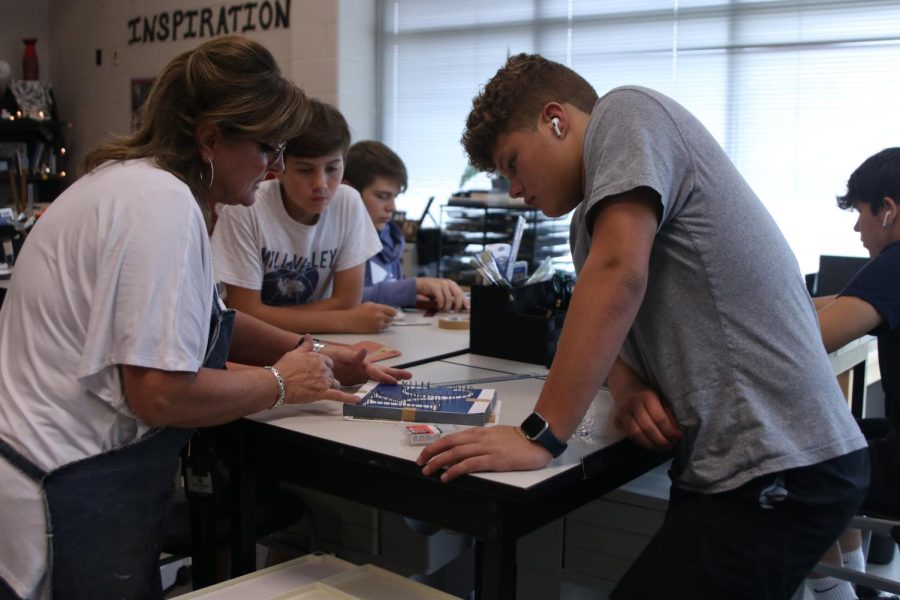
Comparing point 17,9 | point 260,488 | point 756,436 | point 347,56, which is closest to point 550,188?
point 756,436

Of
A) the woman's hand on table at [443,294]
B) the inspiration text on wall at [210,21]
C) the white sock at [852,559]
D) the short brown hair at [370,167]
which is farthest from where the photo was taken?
the inspiration text on wall at [210,21]

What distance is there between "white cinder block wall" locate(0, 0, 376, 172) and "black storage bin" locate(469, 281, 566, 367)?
10.7ft

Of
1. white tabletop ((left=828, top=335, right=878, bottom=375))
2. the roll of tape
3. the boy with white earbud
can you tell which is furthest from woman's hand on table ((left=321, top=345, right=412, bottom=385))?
white tabletop ((left=828, top=335, right=878, bottom=375))

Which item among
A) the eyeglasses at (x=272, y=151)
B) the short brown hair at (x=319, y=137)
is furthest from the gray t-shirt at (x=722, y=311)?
the short brown hair at (x=319, y=137)

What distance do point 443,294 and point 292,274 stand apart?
55cm

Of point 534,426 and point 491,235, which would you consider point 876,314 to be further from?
point 491,235

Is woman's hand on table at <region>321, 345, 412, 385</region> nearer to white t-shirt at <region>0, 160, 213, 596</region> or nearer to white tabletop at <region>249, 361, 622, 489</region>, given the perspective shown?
white tabletop at <region>249, 361, 622, 489</region>

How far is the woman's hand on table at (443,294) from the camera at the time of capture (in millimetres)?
2758

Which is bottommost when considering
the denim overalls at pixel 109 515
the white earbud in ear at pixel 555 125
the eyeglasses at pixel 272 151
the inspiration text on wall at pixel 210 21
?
the denim overalls at pixel 109 515

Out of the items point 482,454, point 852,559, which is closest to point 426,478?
point 482,454

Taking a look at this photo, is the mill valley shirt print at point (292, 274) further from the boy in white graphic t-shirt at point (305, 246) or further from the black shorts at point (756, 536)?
the black shorts at point (756, 536)

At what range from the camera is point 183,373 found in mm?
1237

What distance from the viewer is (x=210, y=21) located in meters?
5.55

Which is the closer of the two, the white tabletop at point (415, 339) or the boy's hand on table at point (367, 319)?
the white tabletop at point (415, 339)
